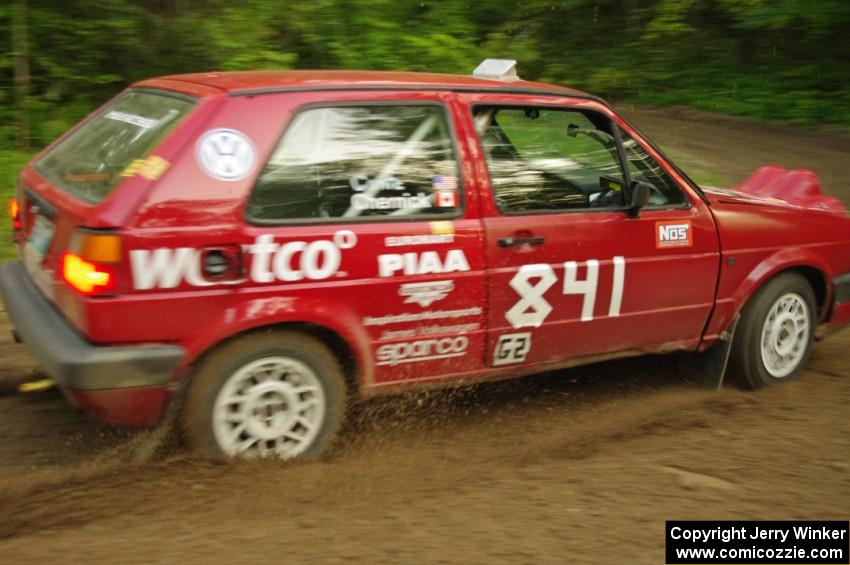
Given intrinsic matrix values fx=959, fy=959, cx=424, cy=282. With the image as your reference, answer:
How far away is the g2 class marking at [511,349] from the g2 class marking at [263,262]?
37.6 inches

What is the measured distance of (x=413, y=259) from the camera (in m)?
4.22

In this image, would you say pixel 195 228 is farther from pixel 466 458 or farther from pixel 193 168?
pixel 466 458

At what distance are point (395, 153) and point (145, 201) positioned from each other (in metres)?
1.16

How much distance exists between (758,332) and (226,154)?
10.6ft

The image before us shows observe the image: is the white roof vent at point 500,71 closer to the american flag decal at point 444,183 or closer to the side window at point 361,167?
the side window at point 361,167

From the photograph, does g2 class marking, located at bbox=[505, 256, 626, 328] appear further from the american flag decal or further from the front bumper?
the front bumper

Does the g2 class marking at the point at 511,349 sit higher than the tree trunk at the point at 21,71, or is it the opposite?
the tree trunk at the point at 21,71

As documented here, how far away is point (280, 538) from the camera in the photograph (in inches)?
136

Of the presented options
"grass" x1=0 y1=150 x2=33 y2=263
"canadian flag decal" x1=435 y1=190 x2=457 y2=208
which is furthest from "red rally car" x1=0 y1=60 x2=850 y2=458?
"grass" x1=0 y1=150 x2=33 y2=263

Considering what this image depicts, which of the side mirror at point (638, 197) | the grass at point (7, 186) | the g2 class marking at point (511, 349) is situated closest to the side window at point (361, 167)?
the g2 class marking at point (511, 349)

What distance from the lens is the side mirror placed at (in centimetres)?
473

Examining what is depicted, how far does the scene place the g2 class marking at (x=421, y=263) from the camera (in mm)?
4156

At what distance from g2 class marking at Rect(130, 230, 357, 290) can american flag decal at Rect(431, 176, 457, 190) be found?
51 cm

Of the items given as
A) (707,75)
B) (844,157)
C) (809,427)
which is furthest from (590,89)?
(809,427)
